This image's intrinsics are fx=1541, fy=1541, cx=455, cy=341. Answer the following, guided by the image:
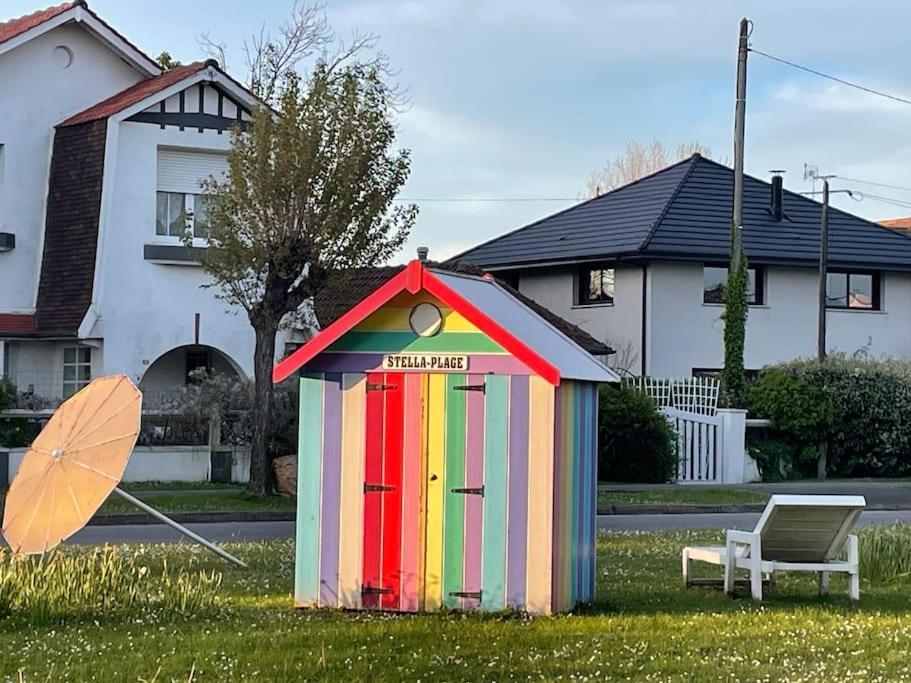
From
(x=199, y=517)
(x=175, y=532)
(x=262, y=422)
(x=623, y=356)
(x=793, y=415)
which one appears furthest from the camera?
(x=623, y=356)

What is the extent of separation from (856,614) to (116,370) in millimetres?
20118

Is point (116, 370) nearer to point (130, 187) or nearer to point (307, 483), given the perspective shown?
point (130, 187)

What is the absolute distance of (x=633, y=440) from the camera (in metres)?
29.7

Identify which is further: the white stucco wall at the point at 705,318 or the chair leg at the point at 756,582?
the white stucco wall at the point at 705,318

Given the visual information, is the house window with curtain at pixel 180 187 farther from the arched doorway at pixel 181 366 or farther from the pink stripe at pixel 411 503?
the pink stripe at pixel 411 503

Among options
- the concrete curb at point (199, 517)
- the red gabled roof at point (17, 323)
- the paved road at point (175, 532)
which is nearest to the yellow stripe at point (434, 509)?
the paved road at point (175, 532)

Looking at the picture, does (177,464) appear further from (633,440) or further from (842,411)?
(842,411)

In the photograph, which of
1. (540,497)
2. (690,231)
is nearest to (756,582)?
(540,497)

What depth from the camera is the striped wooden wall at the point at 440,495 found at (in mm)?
10844

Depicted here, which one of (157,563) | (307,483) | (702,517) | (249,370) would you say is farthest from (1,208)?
(307,483)

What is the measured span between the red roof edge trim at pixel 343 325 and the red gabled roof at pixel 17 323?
62.1ft

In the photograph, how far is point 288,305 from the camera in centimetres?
2289

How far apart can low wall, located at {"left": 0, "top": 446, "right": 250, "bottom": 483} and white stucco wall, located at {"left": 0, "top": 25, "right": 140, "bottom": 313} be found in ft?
16.4

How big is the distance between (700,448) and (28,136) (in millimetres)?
14574
